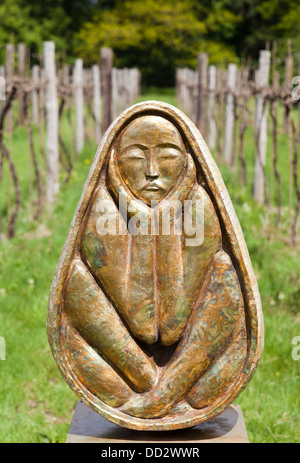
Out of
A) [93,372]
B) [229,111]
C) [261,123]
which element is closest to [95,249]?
[93,372]

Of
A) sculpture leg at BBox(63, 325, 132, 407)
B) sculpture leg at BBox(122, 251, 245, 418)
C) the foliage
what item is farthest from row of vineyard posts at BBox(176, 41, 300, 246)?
the foliage

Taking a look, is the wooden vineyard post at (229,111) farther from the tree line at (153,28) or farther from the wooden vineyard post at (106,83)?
the tree line at (153,28)

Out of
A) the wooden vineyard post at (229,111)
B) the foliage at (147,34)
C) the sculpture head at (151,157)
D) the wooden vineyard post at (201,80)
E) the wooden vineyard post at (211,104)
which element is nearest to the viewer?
the sculpture head at (151,157)

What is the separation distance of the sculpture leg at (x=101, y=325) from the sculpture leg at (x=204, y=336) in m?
0.09

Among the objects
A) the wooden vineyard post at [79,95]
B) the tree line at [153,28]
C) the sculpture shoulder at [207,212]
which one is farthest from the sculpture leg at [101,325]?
the tree line at [153,28]

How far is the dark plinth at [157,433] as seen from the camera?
8.43 ft

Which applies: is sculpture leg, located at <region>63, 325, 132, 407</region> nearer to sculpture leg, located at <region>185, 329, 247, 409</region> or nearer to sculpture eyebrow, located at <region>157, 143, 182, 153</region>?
sculpture leg, located at <region>185, 329, 247, 409</region>

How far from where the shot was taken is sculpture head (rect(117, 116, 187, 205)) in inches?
96.1

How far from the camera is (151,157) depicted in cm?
247

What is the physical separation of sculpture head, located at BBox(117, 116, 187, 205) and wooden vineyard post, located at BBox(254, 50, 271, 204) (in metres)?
4.76

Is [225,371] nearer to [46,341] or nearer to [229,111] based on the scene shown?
[46,341]

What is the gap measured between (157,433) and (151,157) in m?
1.19
